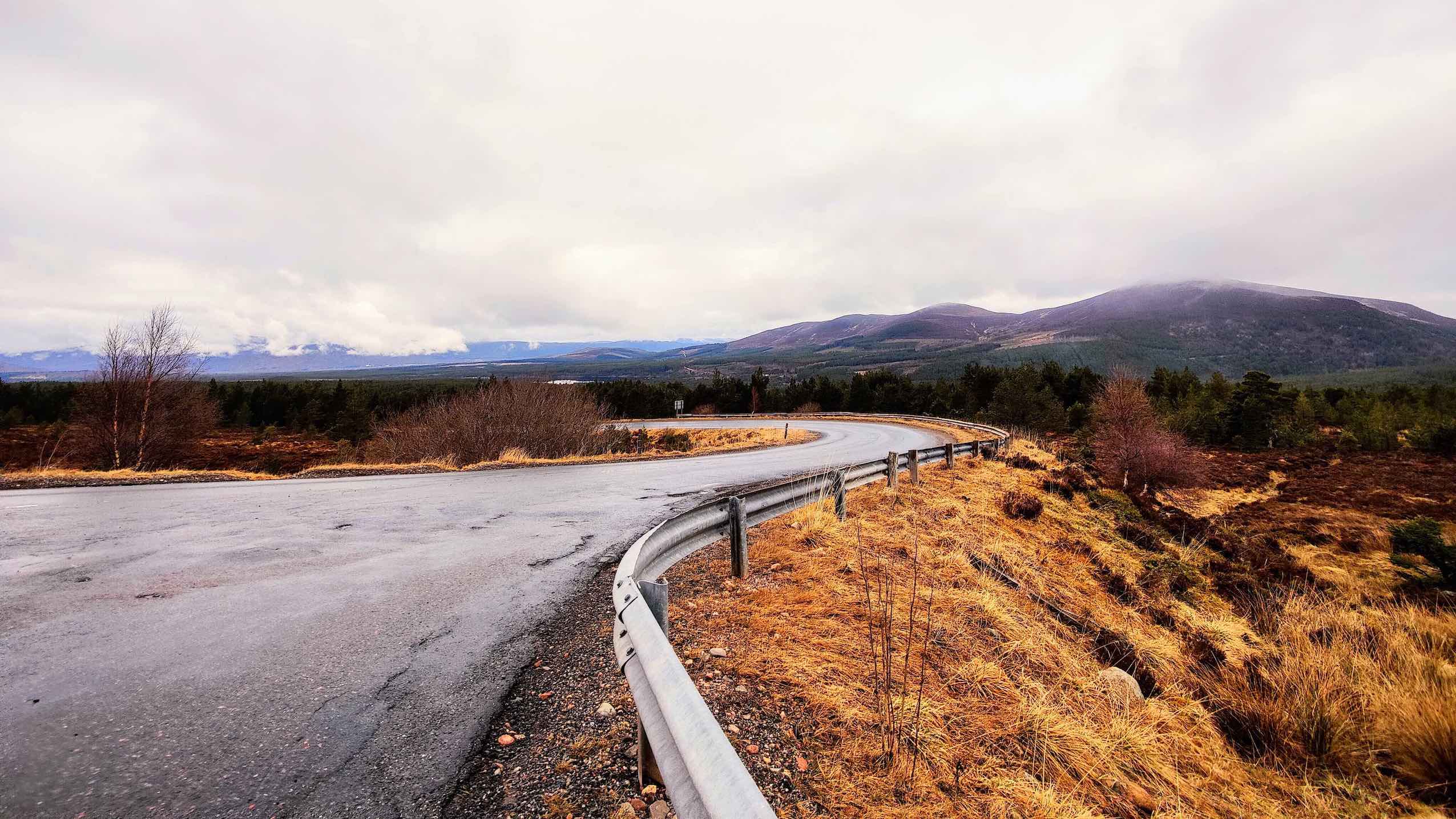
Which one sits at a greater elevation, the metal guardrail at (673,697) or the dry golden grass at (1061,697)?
the metal guardrail at (673,697)

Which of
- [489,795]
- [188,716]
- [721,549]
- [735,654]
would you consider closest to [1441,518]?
[721,549]

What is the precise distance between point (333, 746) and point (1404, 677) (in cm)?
746

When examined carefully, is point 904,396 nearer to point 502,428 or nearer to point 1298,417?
point 1298,417

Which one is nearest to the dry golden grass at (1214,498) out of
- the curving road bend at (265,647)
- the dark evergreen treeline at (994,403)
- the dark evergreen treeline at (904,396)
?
the dark evergreen treeline at (994,403)

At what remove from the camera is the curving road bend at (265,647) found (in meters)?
2.32

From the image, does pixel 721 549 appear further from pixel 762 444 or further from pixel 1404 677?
pixel 762 444

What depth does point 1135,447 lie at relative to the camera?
2356 cm

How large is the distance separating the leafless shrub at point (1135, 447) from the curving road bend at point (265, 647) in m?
23.1

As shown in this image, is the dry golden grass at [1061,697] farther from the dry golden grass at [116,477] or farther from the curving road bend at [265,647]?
the dry golden grass at [116,477]

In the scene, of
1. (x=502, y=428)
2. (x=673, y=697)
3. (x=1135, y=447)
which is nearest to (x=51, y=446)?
(x=502, y=428)

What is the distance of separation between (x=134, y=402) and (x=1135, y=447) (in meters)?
39.7

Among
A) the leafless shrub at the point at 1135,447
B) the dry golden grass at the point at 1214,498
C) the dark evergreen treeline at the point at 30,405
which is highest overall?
the dark evergreen treeline at the point at 30,405

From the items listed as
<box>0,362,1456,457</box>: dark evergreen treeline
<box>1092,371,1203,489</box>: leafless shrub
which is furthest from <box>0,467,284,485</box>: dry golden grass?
<box>1092,371,1203,489</box>: leafless shrub

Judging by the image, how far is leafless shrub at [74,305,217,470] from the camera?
69.0 feet
